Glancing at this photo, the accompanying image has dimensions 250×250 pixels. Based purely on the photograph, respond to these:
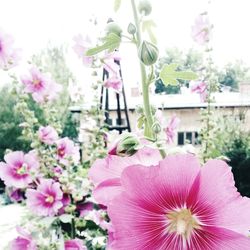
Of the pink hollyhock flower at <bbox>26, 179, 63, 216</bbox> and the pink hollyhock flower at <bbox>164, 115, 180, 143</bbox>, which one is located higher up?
the pink hollyhock flower at <bbox>164, 115, 180, 143</bbox>

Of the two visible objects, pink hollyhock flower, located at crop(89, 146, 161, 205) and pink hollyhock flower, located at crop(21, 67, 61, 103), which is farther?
pink hollyhock flower, located at crop(21, 67, 61, 103)

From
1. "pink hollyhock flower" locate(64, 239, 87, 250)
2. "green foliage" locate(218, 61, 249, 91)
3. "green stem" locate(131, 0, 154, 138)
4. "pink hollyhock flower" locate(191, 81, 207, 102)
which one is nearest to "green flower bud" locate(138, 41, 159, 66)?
"green stem" locate(131, 0, 154, 138)

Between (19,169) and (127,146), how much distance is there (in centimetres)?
57

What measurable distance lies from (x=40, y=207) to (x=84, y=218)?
13 cm

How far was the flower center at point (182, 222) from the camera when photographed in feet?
0.66

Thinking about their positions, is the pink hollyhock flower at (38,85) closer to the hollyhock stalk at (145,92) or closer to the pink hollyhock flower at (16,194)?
the pink hollyhock flower at (16,194)

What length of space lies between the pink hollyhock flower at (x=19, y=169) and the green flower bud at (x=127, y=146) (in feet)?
1.78

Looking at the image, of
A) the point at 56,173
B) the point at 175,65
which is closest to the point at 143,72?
the point at 175,65

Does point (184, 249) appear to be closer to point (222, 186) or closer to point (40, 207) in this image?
point (222, 186)

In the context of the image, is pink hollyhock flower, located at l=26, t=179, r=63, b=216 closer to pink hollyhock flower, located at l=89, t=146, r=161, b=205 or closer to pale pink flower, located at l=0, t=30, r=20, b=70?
pale pink flower, located at l=0, t=30, r=20, b=70

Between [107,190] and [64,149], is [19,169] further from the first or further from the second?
[107,190]

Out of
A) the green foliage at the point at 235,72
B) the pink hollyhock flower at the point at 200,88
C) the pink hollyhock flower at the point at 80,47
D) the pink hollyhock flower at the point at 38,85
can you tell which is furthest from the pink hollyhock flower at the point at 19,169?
the green foliage at the point at 235,72

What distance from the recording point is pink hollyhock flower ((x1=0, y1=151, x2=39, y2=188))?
0.75 metres

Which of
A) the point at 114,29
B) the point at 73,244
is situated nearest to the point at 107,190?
the point at 114,29
